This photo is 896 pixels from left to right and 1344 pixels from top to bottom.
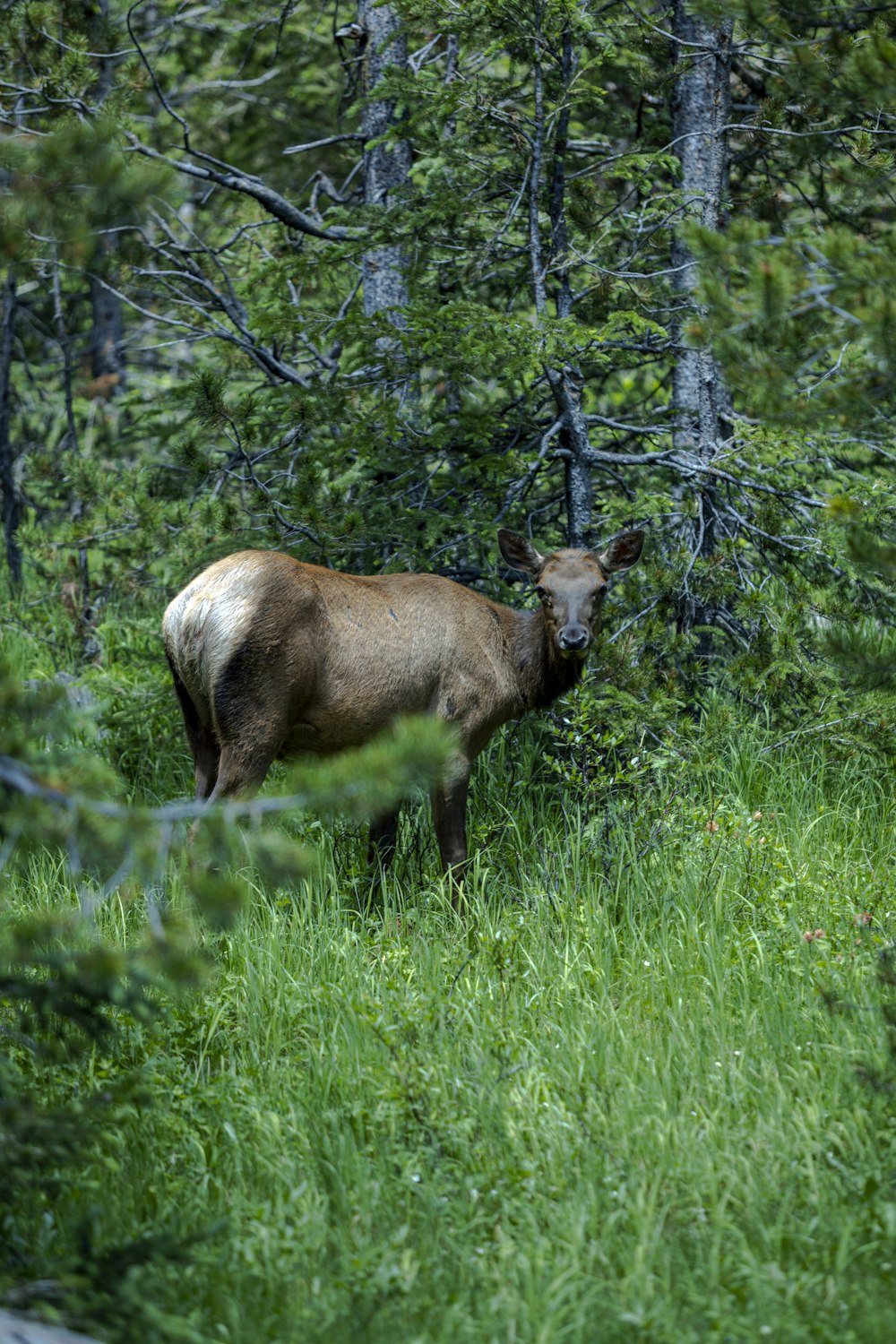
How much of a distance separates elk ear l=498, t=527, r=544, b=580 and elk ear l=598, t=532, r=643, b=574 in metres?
0.38

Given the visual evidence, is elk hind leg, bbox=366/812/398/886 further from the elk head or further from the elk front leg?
the elk head

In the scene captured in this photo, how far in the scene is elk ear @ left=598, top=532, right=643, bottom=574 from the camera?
24.4 ft

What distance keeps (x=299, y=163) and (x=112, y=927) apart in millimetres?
10718

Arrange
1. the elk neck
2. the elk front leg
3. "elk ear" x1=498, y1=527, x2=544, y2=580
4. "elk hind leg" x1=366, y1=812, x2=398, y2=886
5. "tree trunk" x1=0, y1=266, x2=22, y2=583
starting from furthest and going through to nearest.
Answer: "tree trunk" x1=0, y1=266, x2=22, y2=583 < the elk neck < "elk ear" x1=498, y1=527, x2=544, y2=580 < "elk hind leg" x1=366, y1=812, x2=398, y2=886 < the elk front leg

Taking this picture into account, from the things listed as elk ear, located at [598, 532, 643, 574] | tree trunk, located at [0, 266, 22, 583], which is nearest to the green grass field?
elk ear, located at [598, 532, 643, 574]

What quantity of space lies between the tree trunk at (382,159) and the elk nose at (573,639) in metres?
3.21

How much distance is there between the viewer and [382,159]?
9094mm

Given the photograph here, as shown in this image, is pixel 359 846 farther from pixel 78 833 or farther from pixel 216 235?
pixel 216 235

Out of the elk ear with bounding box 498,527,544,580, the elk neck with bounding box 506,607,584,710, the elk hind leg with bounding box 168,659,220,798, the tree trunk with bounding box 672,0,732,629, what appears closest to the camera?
the elk hind leg with bounding box 168,659,220,798

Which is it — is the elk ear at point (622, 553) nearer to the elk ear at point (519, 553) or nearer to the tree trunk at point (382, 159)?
the elk ear at point (519, 553)

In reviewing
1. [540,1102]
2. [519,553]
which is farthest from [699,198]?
[540,1102]

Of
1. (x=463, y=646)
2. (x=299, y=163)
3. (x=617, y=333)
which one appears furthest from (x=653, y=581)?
(x=299, y=163)

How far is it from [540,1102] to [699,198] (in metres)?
5.92

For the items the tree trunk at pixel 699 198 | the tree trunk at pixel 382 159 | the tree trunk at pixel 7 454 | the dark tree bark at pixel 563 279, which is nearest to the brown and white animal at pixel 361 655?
the dark tree bark at pixel 563 279
